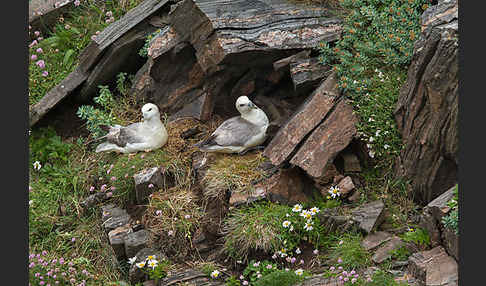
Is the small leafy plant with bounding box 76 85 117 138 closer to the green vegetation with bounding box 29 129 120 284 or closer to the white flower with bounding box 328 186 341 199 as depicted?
the green vegetation with bounding box 29 129 120 284

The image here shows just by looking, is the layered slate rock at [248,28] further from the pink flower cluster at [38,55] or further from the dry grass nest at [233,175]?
the pink flower cluster at [38,55]

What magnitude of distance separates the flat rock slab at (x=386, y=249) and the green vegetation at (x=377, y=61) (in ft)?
4.14

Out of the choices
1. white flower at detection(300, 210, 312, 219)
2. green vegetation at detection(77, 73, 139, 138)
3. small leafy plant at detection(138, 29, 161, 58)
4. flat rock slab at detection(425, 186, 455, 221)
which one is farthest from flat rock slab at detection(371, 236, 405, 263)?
small leafy plant at detection(138, 29, 161, 58)

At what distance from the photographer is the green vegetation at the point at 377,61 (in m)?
8.12

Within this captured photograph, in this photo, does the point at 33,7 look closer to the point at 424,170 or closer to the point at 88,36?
the point at 88,36

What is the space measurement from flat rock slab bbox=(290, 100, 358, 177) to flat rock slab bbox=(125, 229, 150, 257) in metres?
2.02

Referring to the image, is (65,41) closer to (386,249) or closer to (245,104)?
(245,104)

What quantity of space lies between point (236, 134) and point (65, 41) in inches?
181

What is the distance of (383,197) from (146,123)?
3.38 metres

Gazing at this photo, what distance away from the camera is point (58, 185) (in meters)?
10.0

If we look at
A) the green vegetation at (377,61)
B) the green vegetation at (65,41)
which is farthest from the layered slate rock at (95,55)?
the green vegetation at (377,61)

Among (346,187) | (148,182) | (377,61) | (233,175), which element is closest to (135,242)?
(148,182)

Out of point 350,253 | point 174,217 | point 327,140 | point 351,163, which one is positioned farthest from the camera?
point 174,217

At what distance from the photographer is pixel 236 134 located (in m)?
8.73
